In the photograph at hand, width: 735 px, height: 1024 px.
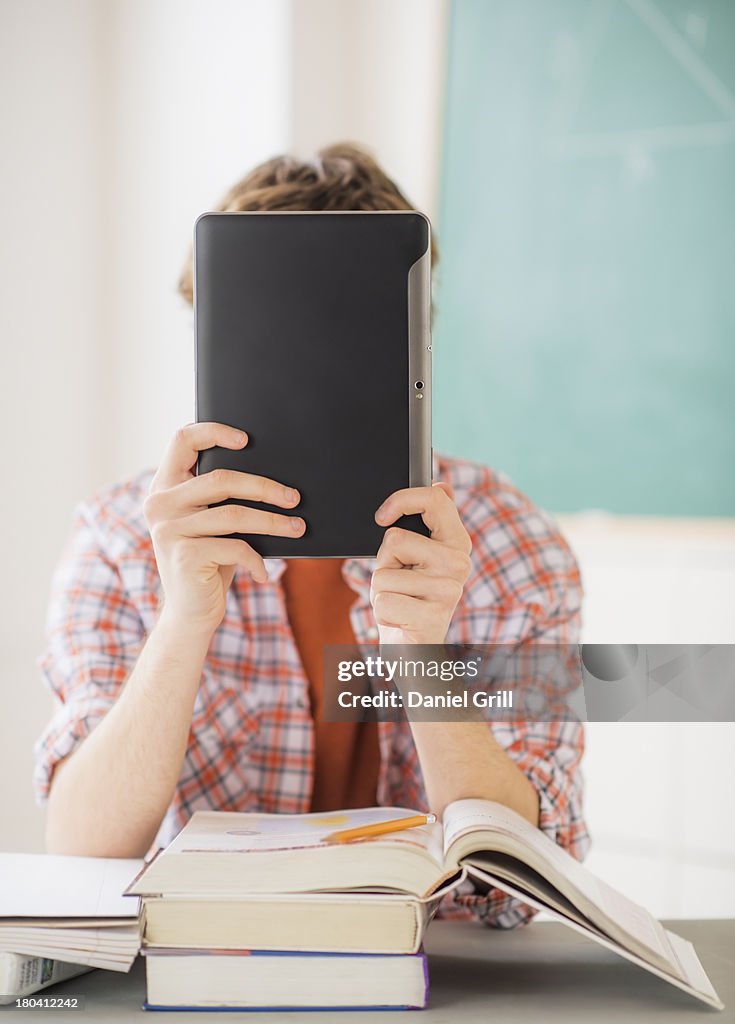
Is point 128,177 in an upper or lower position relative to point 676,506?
upper

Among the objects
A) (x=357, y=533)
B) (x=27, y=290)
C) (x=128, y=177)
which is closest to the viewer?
(x=357, y=533)

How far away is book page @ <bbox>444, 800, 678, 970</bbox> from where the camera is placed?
0.53 m

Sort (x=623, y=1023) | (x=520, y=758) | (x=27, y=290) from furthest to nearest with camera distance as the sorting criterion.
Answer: (x=27, y=290), (x=520, y=758), (x=623, y=1023)

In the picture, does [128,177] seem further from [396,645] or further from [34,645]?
[396,645]

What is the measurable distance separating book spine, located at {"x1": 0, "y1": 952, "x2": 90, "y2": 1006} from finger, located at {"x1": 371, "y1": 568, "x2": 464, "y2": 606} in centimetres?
26

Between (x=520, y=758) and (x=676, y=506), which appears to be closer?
(x=520, y=758)

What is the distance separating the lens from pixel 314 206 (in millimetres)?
859

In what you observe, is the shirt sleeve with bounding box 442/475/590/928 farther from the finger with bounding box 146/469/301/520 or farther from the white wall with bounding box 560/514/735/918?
the white wall with bounding box 560/514/735/918

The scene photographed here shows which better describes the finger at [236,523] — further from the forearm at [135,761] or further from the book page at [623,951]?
the book page at [623,951]

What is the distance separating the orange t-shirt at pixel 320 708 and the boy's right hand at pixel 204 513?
0.91 feet

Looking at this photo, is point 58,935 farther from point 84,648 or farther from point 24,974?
point 84,648

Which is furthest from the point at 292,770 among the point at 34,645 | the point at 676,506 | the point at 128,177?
the point at 128,177

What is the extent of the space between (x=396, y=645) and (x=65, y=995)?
27 cm

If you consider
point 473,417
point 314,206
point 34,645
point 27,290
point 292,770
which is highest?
point 314,206
